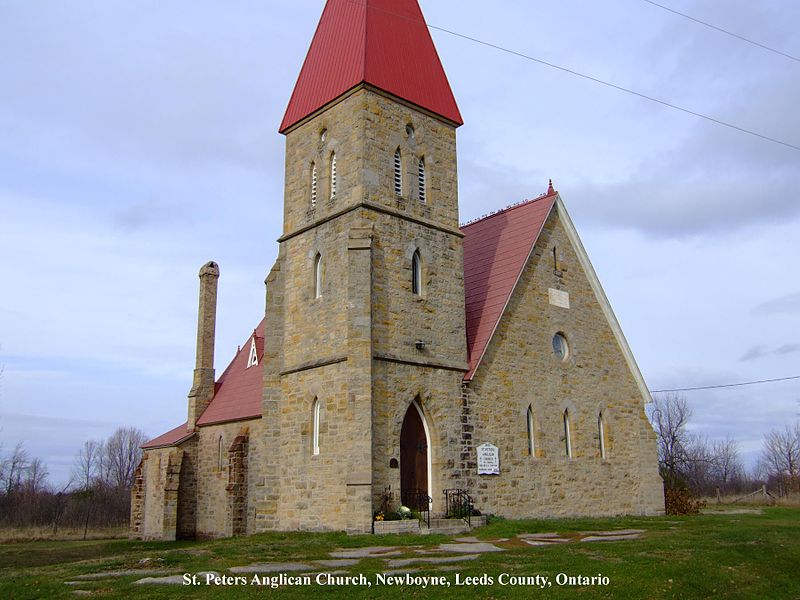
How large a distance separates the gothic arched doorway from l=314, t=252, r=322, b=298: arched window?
166 inches

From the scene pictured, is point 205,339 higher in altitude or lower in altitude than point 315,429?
higher

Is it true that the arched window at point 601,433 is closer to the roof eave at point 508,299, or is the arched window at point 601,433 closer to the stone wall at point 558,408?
the stone wall at point 558,408

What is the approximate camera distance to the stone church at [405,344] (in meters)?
19.4

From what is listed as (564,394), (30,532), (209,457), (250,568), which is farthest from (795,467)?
(250,568)

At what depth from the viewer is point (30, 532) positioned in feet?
104

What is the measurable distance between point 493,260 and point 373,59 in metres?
8.10

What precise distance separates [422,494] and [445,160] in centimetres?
1034

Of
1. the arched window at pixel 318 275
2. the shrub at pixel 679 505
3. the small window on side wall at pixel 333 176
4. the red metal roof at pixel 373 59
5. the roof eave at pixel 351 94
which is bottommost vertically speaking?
the shrub at pixel 679 505

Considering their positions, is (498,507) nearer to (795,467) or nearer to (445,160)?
(445,160)

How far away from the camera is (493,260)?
2553cm

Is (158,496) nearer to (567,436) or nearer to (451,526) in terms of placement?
(451,526)

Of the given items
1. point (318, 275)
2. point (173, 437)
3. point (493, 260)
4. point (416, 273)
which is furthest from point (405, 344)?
point (173, 437)

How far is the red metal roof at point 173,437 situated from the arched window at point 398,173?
14261 millimetres

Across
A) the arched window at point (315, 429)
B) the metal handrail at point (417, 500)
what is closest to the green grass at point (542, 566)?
the metal handrail at point (417, 500)
